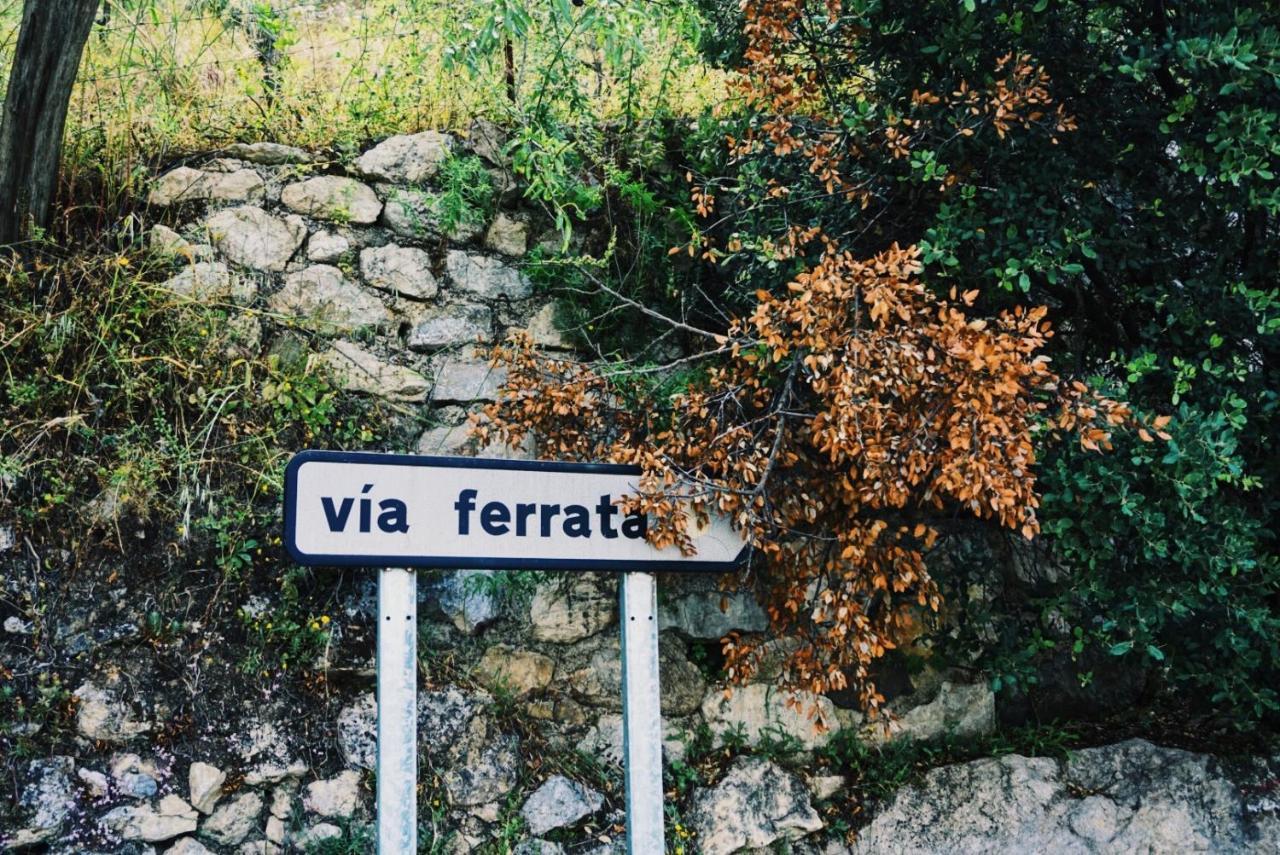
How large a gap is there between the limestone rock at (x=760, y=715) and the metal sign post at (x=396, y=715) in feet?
5.33

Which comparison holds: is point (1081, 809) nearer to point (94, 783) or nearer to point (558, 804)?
point (558, 804)

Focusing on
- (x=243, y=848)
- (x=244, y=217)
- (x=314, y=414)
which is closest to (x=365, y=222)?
(x=244, y=217)

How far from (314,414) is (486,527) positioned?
135 centimetres

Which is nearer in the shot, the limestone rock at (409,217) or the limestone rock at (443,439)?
the limestone rock at (443,439)

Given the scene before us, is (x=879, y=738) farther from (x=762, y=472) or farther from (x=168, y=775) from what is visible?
(x=168, y=775)

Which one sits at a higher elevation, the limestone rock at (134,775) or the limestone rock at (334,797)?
the limestone rock at (134,775)

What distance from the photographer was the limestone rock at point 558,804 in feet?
11.9

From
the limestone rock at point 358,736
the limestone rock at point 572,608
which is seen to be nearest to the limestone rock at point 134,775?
the limestone rock at point 358,736

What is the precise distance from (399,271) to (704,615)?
1.81 m

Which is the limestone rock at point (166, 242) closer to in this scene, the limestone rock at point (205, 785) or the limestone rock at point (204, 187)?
the limestone rock at point (204, 187)

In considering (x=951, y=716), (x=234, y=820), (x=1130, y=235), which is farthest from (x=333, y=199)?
(x=951, y=716)

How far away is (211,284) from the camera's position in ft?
12.9

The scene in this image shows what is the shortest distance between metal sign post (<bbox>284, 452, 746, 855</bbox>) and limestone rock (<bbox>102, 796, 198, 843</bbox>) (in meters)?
1.09

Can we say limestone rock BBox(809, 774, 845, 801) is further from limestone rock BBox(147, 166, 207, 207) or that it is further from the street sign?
limestone rock BBox(147, 166, 207, 207)
